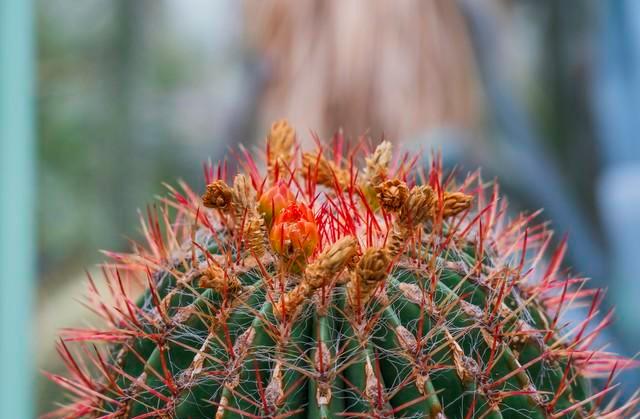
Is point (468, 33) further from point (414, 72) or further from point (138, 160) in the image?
point (138, 160)

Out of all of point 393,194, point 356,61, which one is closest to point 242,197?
point 393,194

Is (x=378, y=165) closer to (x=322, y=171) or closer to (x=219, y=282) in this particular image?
(x=322, y=171)

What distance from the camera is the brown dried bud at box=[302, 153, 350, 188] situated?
72 centimetres

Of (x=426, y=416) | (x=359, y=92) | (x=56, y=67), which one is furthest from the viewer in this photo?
(x=56, y=67)

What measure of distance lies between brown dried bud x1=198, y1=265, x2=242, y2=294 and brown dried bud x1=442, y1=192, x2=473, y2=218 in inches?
7.0

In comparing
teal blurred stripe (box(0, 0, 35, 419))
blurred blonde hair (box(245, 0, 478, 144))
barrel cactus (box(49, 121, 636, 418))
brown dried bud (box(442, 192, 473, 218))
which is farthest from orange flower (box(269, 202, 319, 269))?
blurred blonde hair (box(245, 0, 478, 144))

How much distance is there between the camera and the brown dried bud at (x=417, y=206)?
0.59 metres

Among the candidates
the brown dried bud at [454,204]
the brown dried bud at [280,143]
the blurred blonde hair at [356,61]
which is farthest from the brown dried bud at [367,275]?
the blurred blonde hair at [356,61]

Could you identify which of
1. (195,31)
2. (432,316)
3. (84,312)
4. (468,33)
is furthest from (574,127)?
(432,316)

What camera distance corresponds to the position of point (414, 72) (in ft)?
10.3

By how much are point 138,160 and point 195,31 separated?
0.65 meters

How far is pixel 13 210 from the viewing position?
269 cm

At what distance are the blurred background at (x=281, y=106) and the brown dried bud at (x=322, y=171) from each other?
2138 mm

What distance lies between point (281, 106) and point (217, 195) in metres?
2.60
